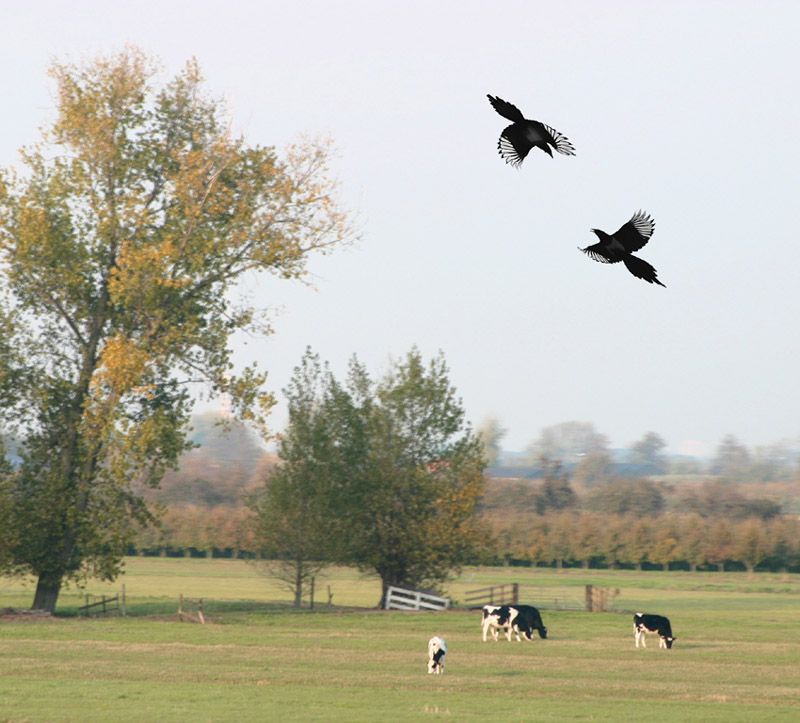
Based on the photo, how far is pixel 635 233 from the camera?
22.6 feet

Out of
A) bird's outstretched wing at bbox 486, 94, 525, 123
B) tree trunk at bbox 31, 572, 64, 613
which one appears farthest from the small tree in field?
bird's outstretched wing at bbox 486, 94, 525, 123

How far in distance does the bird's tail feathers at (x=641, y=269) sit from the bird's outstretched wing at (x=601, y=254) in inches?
3.2

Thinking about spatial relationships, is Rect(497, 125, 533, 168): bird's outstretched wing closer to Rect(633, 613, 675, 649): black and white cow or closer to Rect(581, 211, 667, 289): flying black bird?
Rect(581, 211, 667, 289): flying black bird

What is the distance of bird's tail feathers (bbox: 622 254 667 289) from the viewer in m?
6.55

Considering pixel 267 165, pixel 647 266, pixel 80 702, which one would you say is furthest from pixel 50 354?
pixel 647 266

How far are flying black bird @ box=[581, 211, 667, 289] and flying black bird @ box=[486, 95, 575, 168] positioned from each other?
0.62m

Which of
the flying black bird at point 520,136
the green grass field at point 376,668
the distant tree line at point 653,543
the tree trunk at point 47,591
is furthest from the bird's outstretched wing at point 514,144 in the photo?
the distant tree line at point 653,543

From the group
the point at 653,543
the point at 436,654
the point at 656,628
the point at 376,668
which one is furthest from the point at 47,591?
the point at 653,543

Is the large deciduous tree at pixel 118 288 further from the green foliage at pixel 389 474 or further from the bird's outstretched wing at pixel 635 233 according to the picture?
the bird's outstretched wing at pixel 635 233

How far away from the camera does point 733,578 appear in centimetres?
8412

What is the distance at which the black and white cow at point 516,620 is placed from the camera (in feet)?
115

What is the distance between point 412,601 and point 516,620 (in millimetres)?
11837

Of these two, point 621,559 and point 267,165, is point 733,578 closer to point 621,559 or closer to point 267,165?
point 621,559

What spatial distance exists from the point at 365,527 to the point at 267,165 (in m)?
16.0
